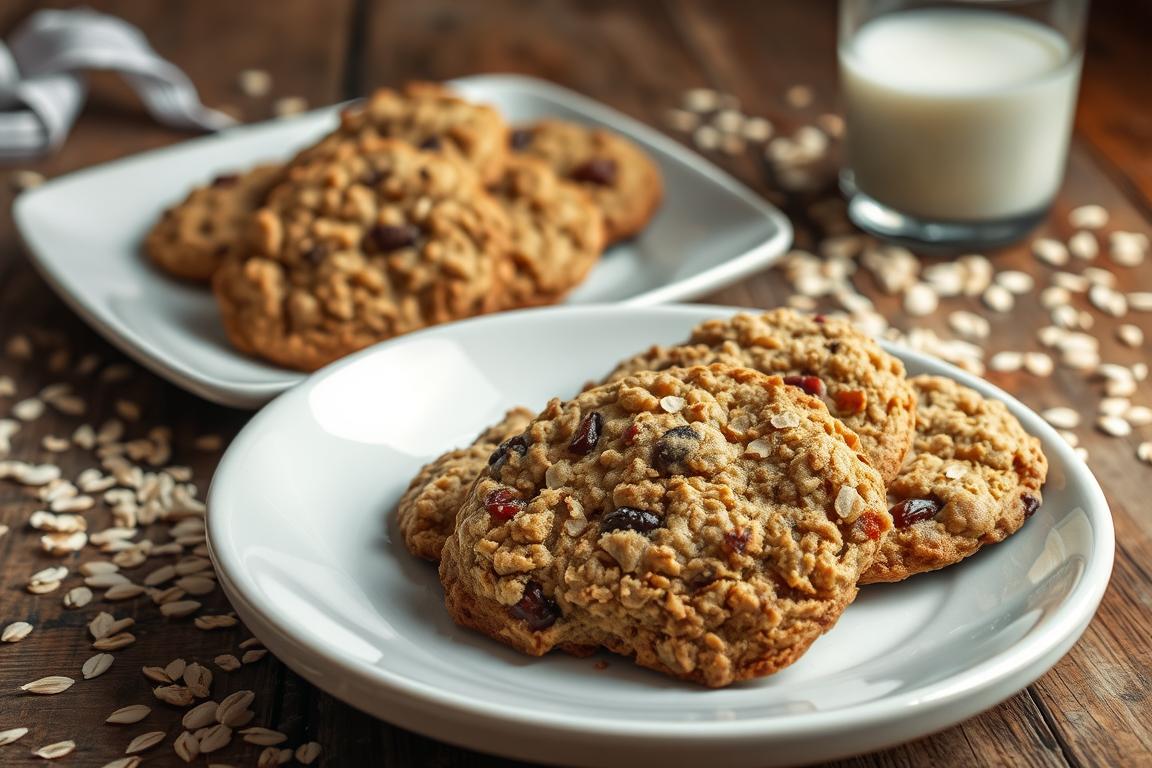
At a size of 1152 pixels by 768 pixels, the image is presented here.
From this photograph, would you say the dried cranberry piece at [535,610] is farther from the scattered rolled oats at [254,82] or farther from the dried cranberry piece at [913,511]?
the scattered rolled oats at [254,82]

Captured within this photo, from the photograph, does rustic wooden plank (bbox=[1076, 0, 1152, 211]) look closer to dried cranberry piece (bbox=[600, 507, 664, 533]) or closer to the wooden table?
the wooden table

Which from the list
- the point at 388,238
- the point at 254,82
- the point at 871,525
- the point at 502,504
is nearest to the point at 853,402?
the point at 871,525

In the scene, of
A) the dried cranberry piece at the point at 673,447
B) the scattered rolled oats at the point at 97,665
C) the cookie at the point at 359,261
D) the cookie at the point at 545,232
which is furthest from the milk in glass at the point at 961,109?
the scattered rolled oats at the point at 97,665

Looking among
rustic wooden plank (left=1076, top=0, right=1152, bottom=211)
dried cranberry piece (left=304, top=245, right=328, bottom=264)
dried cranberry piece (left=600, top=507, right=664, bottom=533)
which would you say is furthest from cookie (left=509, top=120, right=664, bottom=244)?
dried cranberry piece (left=600, top=507, right=664, bottom=533)

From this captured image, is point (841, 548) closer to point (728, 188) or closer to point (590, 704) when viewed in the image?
point (590, 704)

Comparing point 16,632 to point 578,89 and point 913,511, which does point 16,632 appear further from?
point 578,89
